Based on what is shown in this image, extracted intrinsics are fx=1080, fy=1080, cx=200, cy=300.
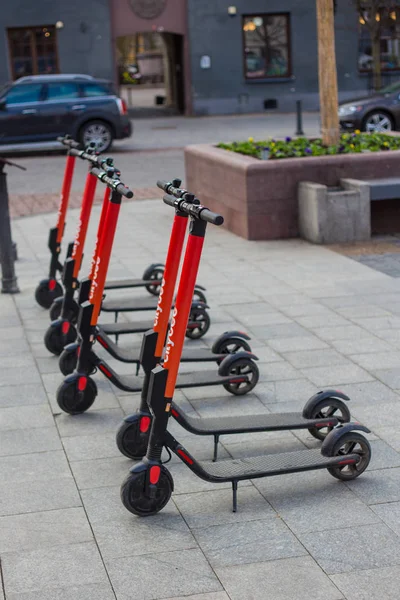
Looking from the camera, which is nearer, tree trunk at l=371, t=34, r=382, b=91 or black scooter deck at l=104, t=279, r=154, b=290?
black scooter deck at l=104, t=279, r=154, b=290

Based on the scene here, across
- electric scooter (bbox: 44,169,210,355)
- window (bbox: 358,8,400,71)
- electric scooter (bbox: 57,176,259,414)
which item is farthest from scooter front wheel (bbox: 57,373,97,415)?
window (bbox: 358,8,400,71)

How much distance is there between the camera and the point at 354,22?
112 feet

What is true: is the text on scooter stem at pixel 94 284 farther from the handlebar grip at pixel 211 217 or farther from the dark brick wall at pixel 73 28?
the dark brick wall at pixel 73 28

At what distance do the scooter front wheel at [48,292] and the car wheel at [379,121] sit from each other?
16.0 meters

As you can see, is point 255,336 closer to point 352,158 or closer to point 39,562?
point 39,562

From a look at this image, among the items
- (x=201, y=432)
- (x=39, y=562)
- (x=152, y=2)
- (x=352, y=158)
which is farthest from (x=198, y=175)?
(x=152, y=2)

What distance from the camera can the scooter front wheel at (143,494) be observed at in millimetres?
4758

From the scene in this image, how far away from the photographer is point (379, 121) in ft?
79.3

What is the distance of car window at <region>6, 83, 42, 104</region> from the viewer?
2383 cm

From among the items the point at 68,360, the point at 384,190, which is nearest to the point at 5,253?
the point at 68,360

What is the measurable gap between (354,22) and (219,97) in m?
4.85

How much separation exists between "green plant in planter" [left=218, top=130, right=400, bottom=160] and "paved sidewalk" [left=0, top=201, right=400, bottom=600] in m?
4.00

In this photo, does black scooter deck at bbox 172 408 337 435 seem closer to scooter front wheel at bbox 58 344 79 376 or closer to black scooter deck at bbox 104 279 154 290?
scooter front wheel at bbox 58 344 79 376

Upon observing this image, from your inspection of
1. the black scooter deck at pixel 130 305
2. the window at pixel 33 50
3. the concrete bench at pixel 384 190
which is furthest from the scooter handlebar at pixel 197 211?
the window at pixel 33 50
